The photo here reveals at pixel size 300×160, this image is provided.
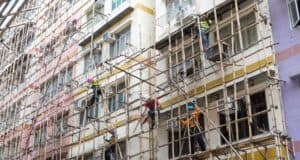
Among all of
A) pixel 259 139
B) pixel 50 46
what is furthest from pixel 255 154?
pixel 50 46

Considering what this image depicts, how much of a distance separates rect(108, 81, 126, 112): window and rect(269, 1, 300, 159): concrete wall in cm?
356

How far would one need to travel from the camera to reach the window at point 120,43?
983cm

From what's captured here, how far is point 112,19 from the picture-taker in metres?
10.1

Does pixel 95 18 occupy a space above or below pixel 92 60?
above

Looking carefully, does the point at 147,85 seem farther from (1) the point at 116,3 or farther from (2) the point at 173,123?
(1) the point at 116,3

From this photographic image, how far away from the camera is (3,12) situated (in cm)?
852

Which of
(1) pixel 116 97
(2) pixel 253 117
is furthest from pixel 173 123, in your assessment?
(1) pixel 116 97

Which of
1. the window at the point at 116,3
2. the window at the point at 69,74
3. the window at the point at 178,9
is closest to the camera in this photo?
the window at the point at 178,9

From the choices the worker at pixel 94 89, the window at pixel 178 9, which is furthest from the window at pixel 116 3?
the worker at pixel 94 89

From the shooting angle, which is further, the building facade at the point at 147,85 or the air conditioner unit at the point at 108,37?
the air conditioner unit at the point at 108,37

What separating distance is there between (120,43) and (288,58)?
459 cm

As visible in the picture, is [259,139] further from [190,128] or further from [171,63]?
[171,63]

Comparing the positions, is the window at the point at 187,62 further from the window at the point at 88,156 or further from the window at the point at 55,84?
the window at the point at 55,84

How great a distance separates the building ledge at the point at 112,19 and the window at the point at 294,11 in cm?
403
